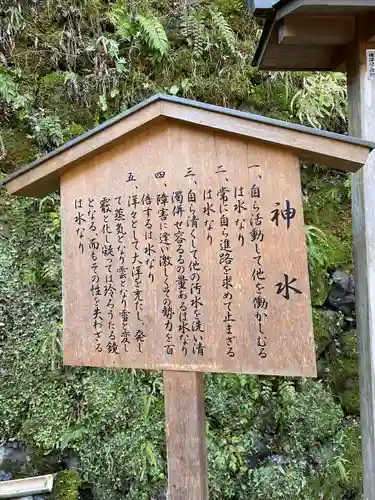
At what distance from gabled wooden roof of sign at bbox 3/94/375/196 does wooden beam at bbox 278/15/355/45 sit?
91cm

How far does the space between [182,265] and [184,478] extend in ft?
3.59

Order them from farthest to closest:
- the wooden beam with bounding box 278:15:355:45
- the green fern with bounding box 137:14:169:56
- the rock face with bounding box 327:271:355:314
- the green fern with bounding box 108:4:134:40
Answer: the green fern with bounding box 108:4:134:40, the green fern with bounding box 137:14:169:56, the rock face with bounding box 327:271:355:314, the wooden beam with bounding box 278:15:355:45

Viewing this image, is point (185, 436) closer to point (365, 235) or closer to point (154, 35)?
point (365, 235)

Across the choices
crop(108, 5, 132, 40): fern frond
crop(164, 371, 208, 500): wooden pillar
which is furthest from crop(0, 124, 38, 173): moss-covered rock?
crop(164, 371, 208, 500): wooden pillar

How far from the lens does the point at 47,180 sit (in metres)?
2.36

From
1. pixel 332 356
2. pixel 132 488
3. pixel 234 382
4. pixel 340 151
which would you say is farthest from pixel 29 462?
pixel 340 151

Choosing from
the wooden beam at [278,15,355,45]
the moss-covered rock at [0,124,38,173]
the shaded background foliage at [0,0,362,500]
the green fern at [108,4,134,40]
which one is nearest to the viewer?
the wooden beam at [278,15,355,45]

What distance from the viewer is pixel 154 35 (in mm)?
4906

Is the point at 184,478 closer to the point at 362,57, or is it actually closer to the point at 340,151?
the point at 340,151

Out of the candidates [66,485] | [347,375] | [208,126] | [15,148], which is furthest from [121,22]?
[66,485]

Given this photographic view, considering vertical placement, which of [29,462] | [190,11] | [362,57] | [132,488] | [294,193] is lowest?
[132,488]

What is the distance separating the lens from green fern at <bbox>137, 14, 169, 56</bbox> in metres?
4.91

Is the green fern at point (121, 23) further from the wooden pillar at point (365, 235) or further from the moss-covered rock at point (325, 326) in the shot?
the moss-covered rock at point (325, 326)

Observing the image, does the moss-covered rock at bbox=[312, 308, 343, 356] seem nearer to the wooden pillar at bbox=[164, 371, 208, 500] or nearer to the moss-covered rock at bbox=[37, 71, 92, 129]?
the wooden pillar at bbox=[164, 371, 208, 500]
